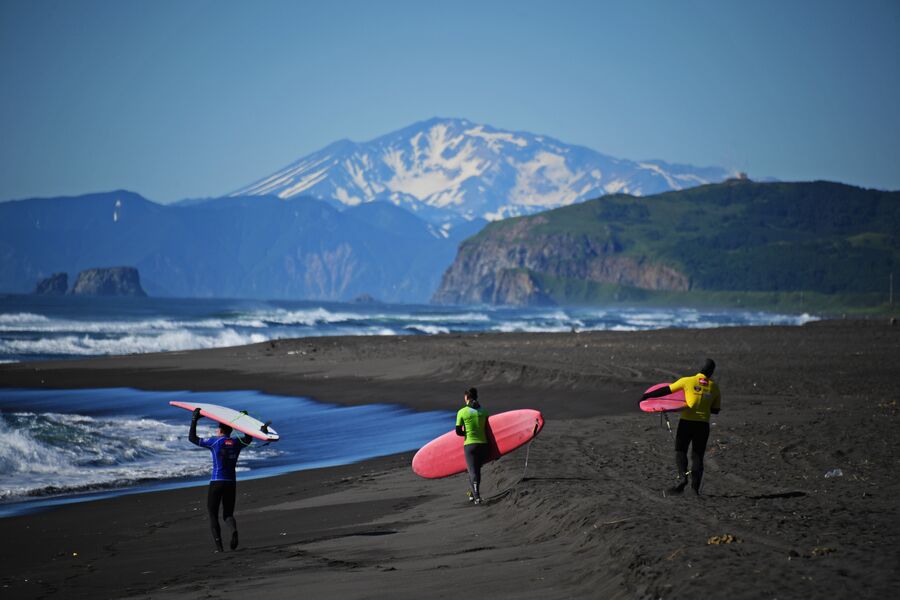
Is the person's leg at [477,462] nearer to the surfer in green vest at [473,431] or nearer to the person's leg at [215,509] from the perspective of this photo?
the surfer in green vest at [473,431]

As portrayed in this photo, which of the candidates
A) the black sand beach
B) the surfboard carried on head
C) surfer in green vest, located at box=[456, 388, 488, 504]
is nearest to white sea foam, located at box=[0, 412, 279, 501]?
the black sand beach

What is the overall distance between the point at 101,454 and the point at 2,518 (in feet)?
17.3

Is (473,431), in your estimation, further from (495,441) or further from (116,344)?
(116,344)

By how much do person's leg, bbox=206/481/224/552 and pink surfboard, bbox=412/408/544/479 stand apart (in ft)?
12.7

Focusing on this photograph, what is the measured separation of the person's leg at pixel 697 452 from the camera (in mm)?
11414

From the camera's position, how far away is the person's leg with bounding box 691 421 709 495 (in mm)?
11414

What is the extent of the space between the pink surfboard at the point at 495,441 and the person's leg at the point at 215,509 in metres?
3.87

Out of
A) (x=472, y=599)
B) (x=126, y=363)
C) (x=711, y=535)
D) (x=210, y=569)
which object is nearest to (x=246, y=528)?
(x=210, y=569)

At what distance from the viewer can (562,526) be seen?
9820 millimetres

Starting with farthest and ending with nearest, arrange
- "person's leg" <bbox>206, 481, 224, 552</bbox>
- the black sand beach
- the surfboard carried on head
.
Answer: the surfboard carried on head
"person's leg" <bbox>206, 481, 224, 552</bbox>
the black sand beach

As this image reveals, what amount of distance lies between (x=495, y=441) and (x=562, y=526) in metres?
3.78

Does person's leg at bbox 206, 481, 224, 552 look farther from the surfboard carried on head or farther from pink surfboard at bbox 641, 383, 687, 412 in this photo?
pink surfboard at bbox 641, 383, 687, 412

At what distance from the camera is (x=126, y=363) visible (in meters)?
40.7

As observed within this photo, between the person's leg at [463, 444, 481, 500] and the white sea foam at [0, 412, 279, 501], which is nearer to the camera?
the person's leg at [463, 444, 481, 500]
